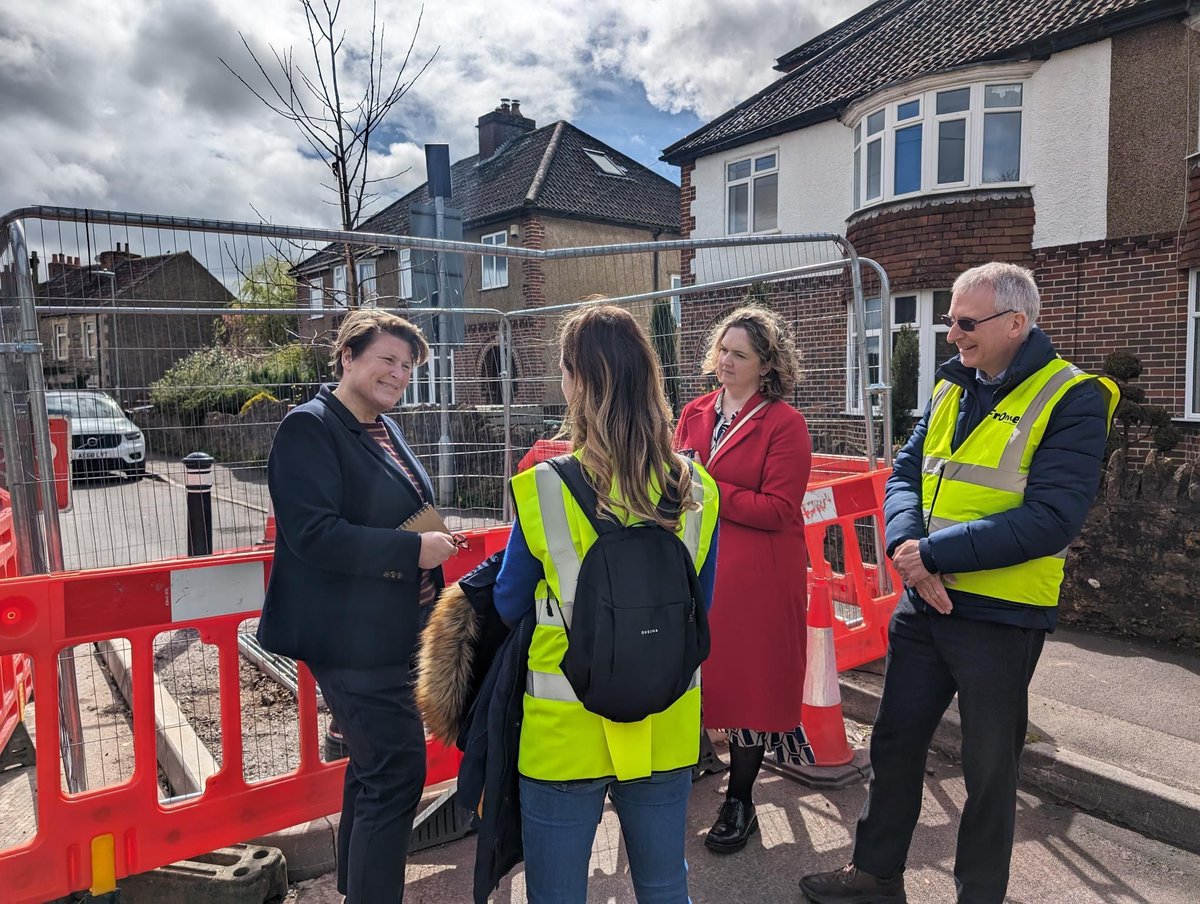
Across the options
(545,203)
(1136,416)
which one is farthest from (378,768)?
(545,203)

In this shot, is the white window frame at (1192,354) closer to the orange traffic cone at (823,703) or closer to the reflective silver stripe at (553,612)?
the orange traffic cone at (823,703)

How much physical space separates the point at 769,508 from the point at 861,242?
1245 cm

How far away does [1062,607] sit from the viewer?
626 centimetres

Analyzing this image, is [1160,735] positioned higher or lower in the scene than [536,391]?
lower

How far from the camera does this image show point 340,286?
5645 mm

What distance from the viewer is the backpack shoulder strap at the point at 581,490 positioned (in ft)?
6.00

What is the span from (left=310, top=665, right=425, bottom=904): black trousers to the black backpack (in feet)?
2.74

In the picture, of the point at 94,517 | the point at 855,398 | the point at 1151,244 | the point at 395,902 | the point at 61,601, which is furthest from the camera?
the point at 1151,244

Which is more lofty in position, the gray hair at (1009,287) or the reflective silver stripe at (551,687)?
the gray hair at (1009,287)

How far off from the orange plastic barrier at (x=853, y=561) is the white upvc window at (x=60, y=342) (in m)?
3.27

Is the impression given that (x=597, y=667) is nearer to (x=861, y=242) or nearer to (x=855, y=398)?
(x=855, y=398)

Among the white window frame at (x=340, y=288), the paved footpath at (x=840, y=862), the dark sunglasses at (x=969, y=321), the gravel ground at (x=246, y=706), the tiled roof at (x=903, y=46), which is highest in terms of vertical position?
the tiled roof at (x=903, y=46)

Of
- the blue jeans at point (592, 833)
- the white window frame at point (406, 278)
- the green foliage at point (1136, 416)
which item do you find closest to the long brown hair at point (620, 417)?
the blue jeans at point (592, 833)

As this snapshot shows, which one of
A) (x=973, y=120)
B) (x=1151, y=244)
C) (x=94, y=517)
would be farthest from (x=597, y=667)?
(x=973, y=120)
